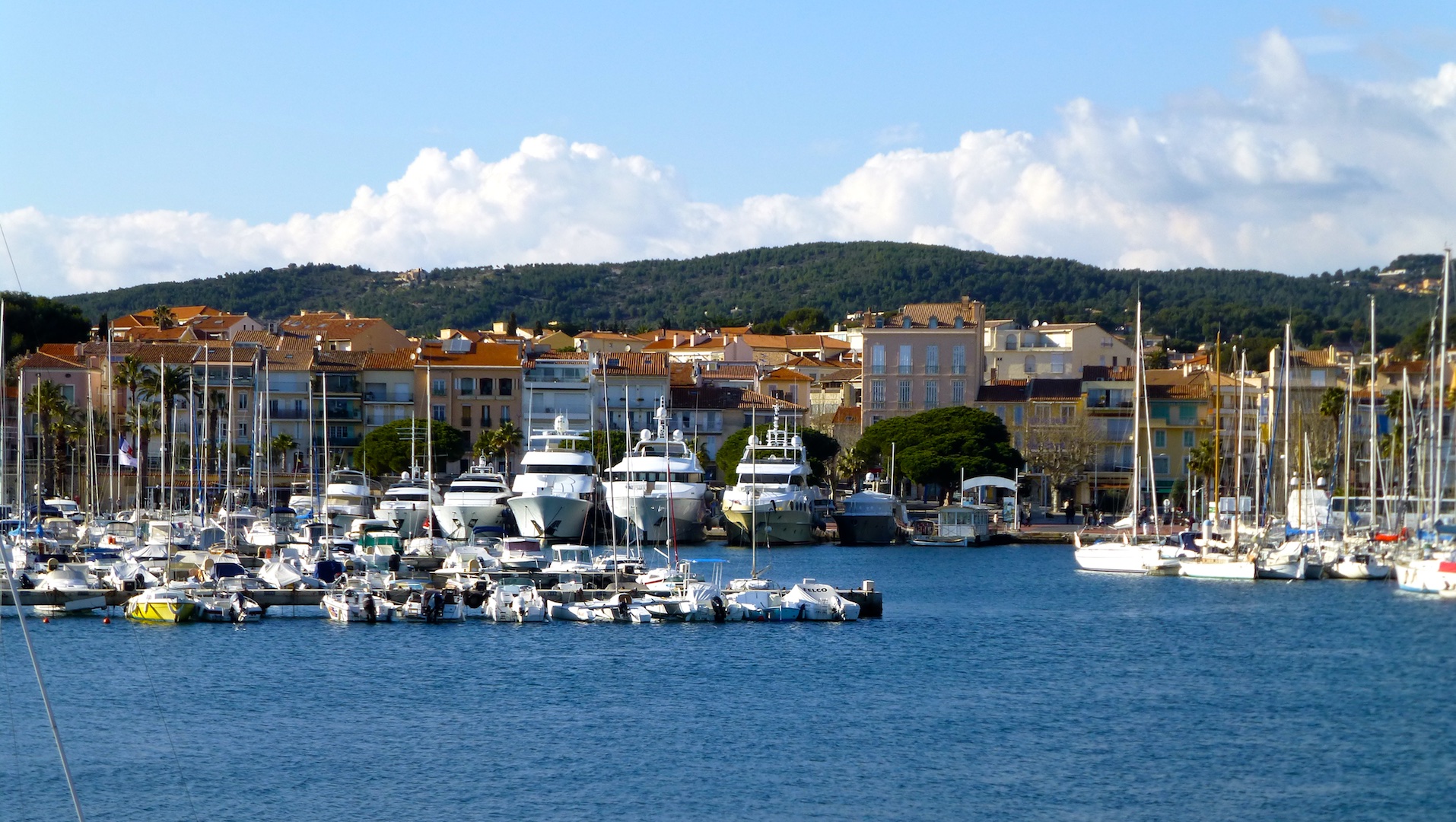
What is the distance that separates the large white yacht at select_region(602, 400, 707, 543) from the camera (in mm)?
65188

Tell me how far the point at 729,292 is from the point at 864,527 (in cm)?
11994

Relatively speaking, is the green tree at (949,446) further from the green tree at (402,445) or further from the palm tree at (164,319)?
the palm tree at (164,319)

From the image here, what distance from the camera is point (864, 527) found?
7038 centimetres

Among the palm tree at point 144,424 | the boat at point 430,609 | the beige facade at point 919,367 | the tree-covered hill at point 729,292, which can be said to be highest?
the tree-covered hill at point 729,292

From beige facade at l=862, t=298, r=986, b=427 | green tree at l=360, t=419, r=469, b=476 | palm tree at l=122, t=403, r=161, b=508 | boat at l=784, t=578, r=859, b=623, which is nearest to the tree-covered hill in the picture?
beige facade at l=862, t=298, r=986, b=427

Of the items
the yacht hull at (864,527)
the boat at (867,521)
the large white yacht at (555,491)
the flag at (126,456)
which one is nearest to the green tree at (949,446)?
the boat at (867,521)

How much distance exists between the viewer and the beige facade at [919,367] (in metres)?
91.5

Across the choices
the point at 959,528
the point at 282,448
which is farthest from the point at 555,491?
the point at 282,448

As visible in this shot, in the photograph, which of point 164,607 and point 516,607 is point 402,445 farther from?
point 516,607

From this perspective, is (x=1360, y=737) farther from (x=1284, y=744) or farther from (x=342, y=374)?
(x=342, y=374)

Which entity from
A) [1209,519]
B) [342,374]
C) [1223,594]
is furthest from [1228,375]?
[342,374]

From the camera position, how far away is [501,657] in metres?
35.6

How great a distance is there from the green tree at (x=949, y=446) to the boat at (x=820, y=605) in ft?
118

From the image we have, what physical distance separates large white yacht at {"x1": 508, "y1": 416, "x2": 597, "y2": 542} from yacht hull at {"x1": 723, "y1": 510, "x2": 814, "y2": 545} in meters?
5.47
